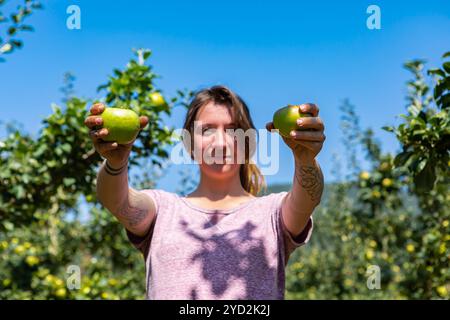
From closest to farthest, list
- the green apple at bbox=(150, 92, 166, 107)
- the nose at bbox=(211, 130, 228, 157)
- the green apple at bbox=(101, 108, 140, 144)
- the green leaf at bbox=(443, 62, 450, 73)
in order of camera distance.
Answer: the green apple at bbox=(101, 108, 140, 144)
the nose at bbox=(211, 130, 228, 157)
the green leaf at bbox=(443, 62, 450, 73)
the green apple at bbox=(150, 92, 166, 107)

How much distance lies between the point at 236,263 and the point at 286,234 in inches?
6.6

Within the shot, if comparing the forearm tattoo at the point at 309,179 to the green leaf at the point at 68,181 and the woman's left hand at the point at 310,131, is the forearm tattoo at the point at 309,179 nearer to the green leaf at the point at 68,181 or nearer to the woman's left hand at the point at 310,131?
the woman's left hand at the point at 310,131

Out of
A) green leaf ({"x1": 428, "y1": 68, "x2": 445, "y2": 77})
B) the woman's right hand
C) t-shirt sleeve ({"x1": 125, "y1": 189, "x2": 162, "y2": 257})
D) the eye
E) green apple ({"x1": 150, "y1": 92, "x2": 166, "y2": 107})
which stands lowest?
t-shirt sleeve ({"x1": 125, "y1": 189, "x2": 162, "y2": 257})

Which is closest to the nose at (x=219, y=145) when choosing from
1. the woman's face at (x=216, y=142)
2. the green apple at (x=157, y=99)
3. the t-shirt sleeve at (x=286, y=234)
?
the woman's face at (x=216, y=142)

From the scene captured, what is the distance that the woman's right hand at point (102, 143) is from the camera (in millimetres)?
1328

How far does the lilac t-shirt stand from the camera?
1.38 meters

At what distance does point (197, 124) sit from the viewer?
5.33 feet

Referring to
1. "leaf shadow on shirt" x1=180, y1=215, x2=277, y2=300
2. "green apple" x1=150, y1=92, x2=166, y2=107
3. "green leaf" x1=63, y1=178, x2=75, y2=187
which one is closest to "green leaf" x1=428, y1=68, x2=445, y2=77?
"leaf shadow on shirt" x1=180, y1=215, x2=277, y2=300

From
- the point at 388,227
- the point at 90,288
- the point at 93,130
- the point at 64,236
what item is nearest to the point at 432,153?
the point at 93,130

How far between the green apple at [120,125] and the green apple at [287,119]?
394 mm

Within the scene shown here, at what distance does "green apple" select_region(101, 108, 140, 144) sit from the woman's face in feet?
0.69

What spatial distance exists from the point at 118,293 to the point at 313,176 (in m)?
2.90

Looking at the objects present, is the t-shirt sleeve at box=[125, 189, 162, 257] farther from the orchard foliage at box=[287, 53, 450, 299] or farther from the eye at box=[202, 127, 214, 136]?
the orchard foliage at box=[287, 53, 450, 299]
